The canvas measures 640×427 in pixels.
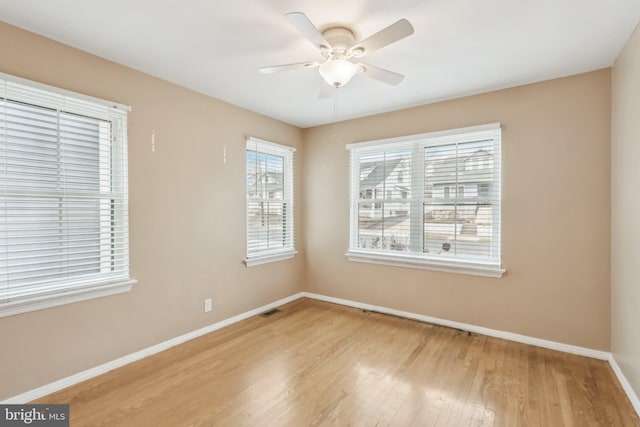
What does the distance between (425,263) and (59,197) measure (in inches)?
137

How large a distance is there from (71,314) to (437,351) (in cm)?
309

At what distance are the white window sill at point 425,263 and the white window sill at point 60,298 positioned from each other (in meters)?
2.61

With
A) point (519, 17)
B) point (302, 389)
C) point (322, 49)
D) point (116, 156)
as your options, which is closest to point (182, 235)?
point (116, 156)

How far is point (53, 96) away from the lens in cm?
226

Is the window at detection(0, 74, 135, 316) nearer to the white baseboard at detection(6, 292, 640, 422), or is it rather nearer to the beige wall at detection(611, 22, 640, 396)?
the white baseboard at detection(6, 292, 640, 422)

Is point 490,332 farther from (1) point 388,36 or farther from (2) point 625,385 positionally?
(1) point 388,36

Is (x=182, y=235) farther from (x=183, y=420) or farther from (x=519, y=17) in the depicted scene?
(x=519, y=17)

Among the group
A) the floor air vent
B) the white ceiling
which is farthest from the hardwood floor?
the white ceiling

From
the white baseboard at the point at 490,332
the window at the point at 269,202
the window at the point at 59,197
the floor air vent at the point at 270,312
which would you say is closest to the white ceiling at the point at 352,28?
the window at the point at 59,197

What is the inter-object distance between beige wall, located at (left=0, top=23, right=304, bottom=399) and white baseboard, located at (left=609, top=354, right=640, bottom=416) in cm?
345

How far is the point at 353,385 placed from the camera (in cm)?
234

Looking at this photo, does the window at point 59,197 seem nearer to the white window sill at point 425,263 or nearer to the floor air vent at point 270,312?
the floor air vent at point 270,312

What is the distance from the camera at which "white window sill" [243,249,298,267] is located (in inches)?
149

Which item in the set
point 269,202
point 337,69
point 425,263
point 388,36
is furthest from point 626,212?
point 269,202
